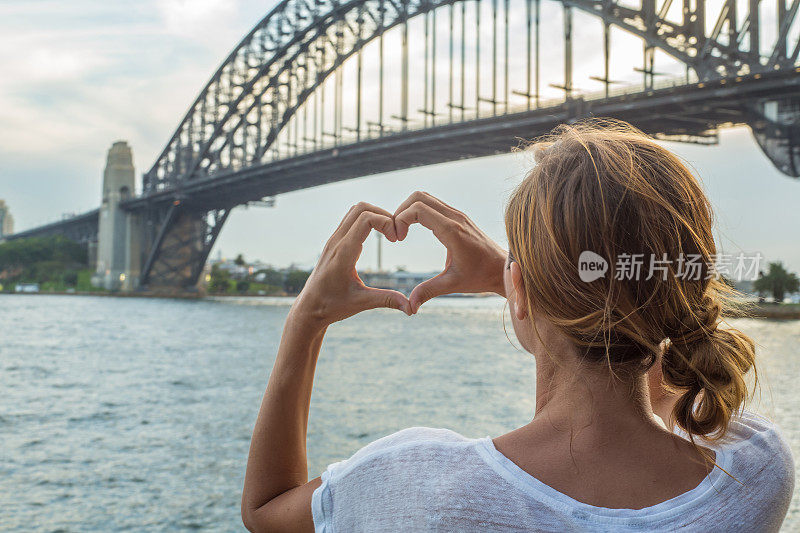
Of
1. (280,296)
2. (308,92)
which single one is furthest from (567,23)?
(280,296)

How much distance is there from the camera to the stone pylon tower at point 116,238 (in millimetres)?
43719

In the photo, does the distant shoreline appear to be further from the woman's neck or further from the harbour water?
the woman's neck

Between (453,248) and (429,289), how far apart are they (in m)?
0.06

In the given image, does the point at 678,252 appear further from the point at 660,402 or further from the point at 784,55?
the point at 784,55

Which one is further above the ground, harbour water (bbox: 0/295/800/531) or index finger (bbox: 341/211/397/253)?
index finger (bbox: 341/211/397/253)

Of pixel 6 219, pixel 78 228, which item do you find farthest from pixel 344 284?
pixel 6 219

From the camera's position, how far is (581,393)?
2.29 feet

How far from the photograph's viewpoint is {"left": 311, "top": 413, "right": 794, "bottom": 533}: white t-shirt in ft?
2.06

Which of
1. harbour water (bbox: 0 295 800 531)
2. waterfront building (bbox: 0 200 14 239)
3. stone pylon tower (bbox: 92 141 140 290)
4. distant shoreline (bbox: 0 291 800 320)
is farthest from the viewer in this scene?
waterfront building (bbox: 0 200 14 239)

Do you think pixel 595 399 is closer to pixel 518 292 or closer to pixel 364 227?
pixel 518 292

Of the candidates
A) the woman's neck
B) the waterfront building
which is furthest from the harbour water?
the waterfront building

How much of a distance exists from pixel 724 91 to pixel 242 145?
26113mm

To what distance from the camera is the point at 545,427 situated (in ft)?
2.22

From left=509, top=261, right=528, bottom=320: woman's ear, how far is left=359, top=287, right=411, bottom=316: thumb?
11 cm
